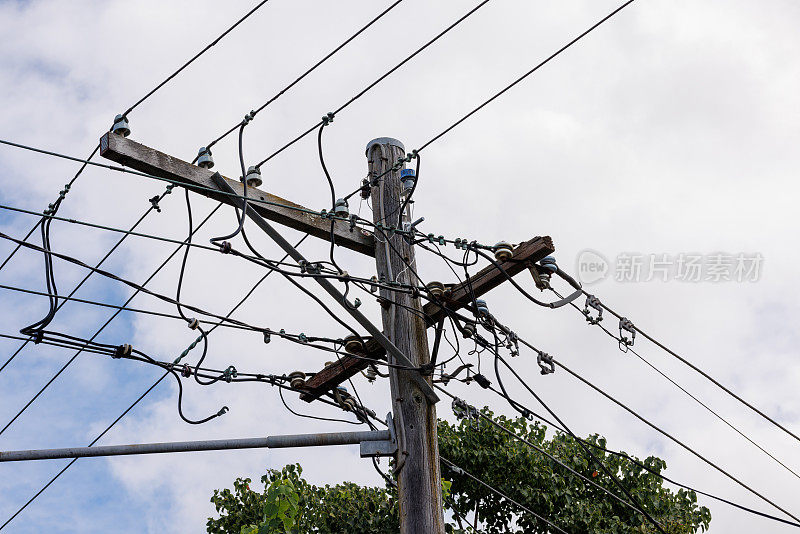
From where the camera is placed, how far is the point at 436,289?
6660 millimetres

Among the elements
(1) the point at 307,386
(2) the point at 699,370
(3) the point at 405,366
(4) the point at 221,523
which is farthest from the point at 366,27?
(4) the point at 221,523

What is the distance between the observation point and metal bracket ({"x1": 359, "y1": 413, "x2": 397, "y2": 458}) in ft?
20.2

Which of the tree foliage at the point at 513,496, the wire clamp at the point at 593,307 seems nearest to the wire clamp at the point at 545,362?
the wire clamp at the point at 593,307

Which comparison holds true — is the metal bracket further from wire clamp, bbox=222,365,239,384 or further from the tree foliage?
the tree foliage

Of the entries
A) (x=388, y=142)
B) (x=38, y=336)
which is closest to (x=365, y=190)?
(x=388, y=142)

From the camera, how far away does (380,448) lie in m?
6.19

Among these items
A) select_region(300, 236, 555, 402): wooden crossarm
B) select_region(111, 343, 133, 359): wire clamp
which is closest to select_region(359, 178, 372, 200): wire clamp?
select_region(300, 236, 555, 402): wooden crossarm

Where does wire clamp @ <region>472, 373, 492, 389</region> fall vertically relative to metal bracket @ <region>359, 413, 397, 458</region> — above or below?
above

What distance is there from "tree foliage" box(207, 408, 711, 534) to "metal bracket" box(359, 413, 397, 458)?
632 centimetres

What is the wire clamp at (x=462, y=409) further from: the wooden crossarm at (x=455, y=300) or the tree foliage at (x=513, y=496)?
the tree foliage at (x=513, y=496)

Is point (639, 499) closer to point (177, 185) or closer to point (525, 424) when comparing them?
point (525, 424)

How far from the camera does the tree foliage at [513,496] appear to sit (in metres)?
12.6

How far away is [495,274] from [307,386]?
191cm

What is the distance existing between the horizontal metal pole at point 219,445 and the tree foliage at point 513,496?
20.6 ft
